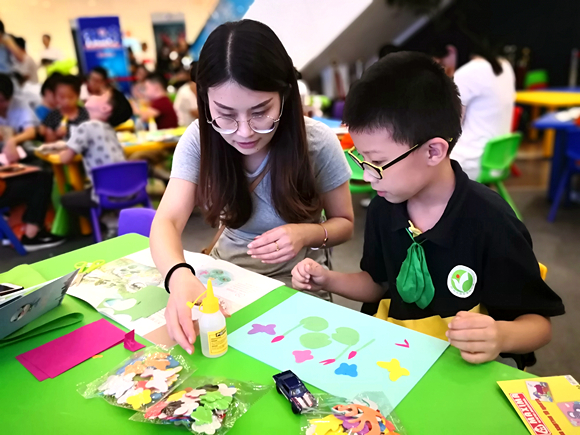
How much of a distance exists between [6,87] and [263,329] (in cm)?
406

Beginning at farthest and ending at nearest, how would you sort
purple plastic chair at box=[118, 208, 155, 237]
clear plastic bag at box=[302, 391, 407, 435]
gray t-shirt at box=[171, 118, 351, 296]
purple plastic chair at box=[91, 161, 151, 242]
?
purple plastic chair at box=[91, 161, 151, 242] → purple plastic chair at box=[118, 208, 155, 237] → gray t-shirt at box=[171, 118, 351, 296] → clear plastic bag at box=[302, 391, 407, 435]

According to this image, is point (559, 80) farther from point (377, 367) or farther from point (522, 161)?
point (377, 367)

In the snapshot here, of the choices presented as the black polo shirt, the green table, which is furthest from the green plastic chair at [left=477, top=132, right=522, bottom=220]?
the green table

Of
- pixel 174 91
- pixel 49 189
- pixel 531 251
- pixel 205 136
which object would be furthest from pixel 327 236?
pixel 174 91

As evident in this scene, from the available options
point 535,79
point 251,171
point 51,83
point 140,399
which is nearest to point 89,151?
point 51,83

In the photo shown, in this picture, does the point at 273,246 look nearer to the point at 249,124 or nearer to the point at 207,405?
the point at 249,124

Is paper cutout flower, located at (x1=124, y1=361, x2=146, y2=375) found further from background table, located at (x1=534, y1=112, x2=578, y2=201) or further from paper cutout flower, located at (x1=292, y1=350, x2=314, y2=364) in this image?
background table, located at (x1=534, y1=112, x2=578, y2=201)

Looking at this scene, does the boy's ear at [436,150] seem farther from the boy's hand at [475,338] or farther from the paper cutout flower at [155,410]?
the paper cutout flower at [155,410]

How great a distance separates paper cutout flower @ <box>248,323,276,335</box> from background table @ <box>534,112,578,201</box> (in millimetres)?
3556

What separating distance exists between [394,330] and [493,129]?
2.60 metres

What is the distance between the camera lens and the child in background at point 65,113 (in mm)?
3805

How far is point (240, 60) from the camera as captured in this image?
3.42 ft

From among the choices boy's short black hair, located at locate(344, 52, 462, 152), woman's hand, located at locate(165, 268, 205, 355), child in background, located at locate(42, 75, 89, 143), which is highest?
boy's short black hair, located at locate(344, 52, 462, 152)

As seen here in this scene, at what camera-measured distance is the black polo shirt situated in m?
0.93
